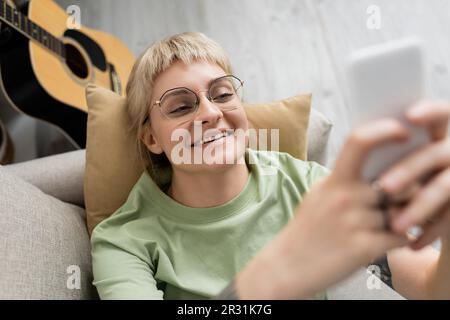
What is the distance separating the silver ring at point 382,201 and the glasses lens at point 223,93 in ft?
1.70

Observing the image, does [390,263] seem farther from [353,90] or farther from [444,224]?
[353,90]

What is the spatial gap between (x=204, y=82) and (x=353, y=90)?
1.64 ft

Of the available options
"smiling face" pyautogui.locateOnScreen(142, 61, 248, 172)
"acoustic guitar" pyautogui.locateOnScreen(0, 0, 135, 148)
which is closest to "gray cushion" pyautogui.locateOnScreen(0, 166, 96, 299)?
"smiling face" pyautogui.locateOnScreen(142, 61, 248, 172)

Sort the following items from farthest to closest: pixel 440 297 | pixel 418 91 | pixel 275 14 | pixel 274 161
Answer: pixel 275 14 < pixel 274 161 < pixel 440 297 < pixel 418 91

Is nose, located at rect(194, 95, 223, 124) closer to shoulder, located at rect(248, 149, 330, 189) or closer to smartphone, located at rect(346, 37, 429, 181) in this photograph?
shoulder, located at rect(248, 149, 330, 189)

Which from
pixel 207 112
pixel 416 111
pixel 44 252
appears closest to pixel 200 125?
pixel 207 112

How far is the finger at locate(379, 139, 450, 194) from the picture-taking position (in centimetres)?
42

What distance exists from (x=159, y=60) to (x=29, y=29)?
93 cm

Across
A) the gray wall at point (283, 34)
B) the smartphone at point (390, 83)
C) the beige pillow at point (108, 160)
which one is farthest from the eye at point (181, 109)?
the gray wall at point (283, 34)

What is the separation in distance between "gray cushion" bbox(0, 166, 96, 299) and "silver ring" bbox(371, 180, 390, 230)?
2.03 feet

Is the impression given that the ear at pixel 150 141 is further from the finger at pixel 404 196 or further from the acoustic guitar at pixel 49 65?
the acoustic guitar at pixel 49 65

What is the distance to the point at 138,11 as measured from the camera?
261 centimetres

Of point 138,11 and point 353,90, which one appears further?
point 138,11

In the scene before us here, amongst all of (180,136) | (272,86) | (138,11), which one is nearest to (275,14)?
(272,86)
